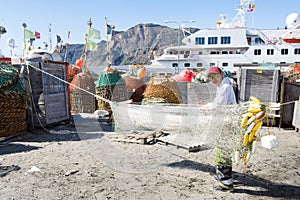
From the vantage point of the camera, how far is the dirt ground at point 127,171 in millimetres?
3723

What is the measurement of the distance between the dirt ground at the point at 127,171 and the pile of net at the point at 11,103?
37 centimetres

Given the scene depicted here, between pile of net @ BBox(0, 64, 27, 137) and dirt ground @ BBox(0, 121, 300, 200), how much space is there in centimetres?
37

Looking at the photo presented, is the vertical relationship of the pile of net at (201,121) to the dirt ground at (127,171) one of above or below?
above

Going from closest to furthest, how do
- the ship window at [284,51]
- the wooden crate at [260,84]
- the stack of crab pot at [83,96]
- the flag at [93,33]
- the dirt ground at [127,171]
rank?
1. the dirt ground at [127,171]
2. the wooden crate at [260,84]
3. the stack of crab pot at [83,96]
4. the flag at [93,33]
5. the ship window at [284,51]

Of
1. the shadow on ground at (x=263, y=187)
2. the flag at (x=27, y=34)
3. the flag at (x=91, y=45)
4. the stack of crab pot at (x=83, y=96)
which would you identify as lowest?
the shadow on ground at (x=263, y=187)

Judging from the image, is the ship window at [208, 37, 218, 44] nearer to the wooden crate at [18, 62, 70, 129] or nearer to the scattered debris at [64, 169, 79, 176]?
the wooden crate at [18, 62, 70, 129]

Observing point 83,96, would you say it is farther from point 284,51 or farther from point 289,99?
point 284,51

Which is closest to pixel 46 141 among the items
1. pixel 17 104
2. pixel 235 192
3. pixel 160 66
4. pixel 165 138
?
pixel 17 104

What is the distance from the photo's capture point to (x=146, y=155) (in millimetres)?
5422

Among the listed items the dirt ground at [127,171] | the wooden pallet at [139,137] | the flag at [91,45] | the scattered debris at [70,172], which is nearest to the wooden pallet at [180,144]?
the dirt ground at [127,171]

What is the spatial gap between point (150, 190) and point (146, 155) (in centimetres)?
162

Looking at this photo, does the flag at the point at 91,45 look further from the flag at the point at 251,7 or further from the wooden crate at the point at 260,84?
the flag at the point at 251,7

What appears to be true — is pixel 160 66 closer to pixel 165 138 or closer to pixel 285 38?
pixel 285 38

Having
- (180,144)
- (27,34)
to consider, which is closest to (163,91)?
(180,144)
